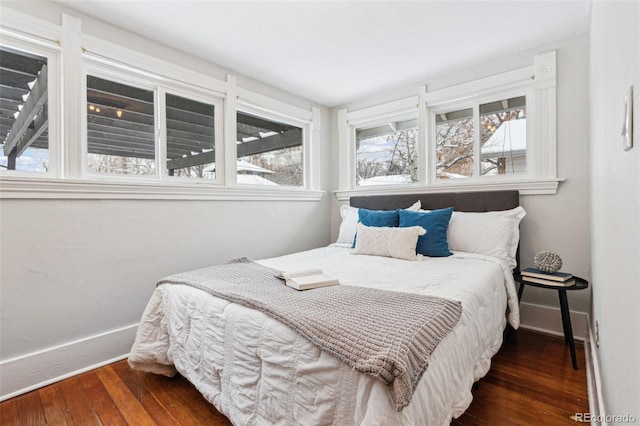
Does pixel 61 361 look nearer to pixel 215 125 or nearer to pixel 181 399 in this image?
pixel 181 399

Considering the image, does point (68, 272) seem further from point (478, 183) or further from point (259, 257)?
point (478, 183)

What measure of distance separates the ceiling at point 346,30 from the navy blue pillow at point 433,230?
1.39 meters

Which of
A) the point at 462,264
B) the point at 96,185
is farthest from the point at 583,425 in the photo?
the point at 96,185

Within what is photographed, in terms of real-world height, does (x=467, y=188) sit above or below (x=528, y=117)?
below

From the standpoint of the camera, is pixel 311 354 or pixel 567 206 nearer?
pixel 311 354

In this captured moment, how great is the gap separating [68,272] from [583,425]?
9.90 feet

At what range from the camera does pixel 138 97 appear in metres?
2.43

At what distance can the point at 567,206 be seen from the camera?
2.47 meters

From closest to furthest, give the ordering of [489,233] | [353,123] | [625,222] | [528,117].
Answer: [625,222] < [489,233] < [528,117] < [353,123]

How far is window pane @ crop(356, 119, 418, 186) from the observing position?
3463 millimetres

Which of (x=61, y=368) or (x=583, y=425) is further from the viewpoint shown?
(x=61, y=368)

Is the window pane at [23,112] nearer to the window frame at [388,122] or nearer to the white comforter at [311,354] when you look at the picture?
the white comforter at [311,354]

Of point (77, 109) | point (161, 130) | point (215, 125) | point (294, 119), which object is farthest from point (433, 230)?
point (77, 109)

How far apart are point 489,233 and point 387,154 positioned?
1.60m
